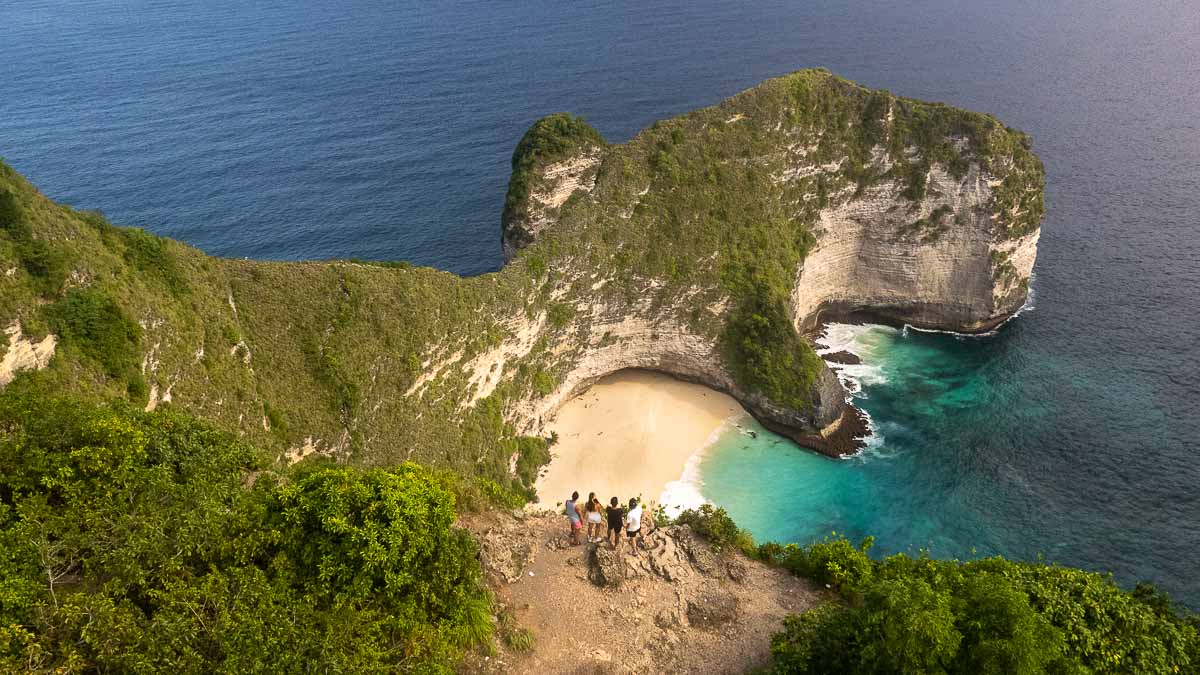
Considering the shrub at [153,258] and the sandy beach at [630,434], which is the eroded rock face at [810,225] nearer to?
the sandy beach at [630,434]

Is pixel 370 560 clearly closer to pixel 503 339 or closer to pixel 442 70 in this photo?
pixel 503 339

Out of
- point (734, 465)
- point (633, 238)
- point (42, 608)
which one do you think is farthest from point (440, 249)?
point (42, 608)

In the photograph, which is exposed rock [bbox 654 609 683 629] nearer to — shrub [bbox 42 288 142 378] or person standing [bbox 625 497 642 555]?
person standing [bbox 625 497 642 555]

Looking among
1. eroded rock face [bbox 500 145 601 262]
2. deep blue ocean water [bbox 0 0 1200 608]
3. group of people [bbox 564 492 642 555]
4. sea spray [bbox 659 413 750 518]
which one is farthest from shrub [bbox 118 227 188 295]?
deep blue ocean water [bbox 0 0 1200 608]

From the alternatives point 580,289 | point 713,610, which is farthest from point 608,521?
point 580,289

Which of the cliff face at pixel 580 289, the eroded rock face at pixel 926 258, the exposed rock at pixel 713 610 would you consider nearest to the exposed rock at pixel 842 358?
the eroded rock face at pixel 926 258

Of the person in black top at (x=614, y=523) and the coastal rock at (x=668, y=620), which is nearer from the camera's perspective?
the coastal rock at (x=668, y=620)

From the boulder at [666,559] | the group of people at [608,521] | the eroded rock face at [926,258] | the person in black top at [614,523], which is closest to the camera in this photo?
the person in black top at [614,523]
